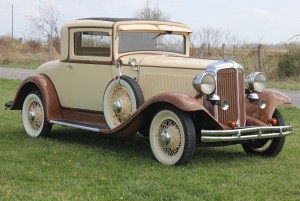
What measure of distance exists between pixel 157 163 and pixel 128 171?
21.4 inches

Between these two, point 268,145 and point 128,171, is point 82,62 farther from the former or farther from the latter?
point 268,145

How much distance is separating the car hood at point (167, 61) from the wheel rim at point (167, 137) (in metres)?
0.73

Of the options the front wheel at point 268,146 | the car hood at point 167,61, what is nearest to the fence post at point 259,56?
the front wheel at point 268,146

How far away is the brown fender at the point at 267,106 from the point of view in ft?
22.1

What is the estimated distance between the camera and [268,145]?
719 centimetres

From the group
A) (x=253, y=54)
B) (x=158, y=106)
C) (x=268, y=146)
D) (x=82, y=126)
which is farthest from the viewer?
(x=253, y=54)

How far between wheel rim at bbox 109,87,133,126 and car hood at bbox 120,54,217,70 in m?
0.42

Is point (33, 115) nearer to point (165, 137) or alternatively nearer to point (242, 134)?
point (165, 137)

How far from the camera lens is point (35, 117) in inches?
321

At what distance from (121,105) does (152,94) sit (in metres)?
0.43

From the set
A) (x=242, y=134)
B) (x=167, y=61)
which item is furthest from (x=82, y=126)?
(x=242, y=134)

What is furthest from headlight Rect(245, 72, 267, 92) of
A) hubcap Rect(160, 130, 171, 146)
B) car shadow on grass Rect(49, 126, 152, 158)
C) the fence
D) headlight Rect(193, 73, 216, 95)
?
the fence

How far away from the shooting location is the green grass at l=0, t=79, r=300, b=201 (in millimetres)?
4932

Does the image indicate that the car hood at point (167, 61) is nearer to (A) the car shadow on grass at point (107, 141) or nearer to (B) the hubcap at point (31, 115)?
(A) the car shadow on grass at point (107, 141)
